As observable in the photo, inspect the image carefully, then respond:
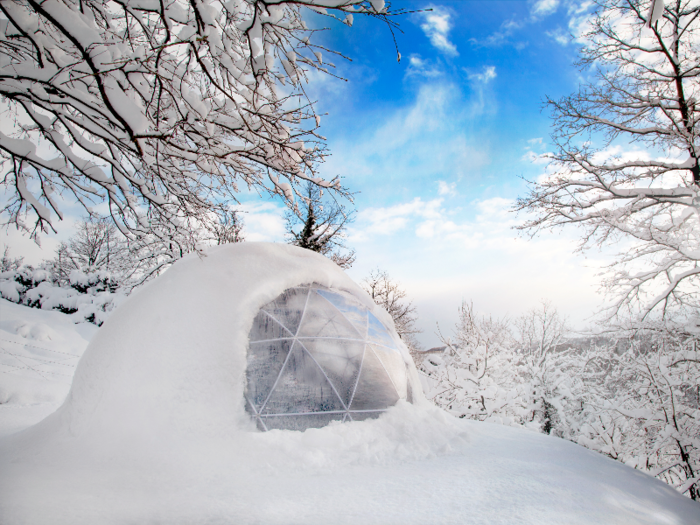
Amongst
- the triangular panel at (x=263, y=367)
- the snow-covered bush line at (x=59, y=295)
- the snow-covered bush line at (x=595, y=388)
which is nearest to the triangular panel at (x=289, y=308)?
the triangular panel at (x=263, y=367)

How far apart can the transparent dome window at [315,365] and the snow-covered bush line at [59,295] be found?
567 inches

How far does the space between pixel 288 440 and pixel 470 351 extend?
1253 cm

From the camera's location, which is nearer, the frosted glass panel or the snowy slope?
the frosted glass panel

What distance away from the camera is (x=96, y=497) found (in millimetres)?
2254

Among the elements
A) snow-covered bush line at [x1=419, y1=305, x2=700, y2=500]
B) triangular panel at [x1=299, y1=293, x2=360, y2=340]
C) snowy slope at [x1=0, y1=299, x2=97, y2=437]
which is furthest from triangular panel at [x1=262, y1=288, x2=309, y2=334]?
snow-covered bush line at [x1=419, y1=305, x2=700, y2=500]

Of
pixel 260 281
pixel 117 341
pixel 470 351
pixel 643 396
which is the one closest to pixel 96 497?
pixel 117 341

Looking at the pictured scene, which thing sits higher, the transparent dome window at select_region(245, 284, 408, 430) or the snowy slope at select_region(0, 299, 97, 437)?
the transparent dome window at select_region(245, 284, 408, 430)

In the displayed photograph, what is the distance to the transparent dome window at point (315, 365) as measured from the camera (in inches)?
153

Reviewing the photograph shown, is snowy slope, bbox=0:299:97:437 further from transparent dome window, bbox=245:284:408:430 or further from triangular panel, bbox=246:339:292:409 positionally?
transparent dome window, bbox=245:284:408:430

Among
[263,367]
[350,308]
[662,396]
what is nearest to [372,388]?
[350,308]

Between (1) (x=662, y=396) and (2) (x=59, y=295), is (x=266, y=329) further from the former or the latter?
(2) (x=59, y=295)

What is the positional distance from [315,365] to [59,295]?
1670 centimetres

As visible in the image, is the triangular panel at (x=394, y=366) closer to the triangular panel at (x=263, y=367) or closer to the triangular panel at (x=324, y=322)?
the triangular panel at (x=324, y=322)

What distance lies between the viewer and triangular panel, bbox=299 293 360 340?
4.44 metres
